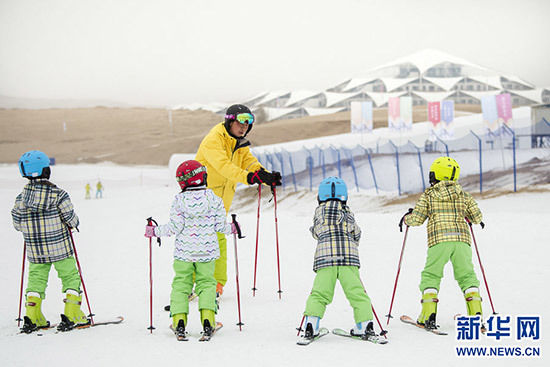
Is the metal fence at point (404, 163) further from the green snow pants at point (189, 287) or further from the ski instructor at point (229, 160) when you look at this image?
the green snow pants at point (189, 287)

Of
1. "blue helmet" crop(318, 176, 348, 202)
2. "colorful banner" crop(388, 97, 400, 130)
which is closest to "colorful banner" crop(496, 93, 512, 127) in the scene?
"colorful banner" crop(388, 97, 400, 130)

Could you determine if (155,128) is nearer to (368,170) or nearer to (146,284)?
(368,170)

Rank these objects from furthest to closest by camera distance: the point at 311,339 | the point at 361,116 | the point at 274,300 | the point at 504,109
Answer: the point at 361,116, the point at 504,109, the point at 274,300, the point at 311,339

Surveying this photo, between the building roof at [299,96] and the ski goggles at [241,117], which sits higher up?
the building roof at [299,96]

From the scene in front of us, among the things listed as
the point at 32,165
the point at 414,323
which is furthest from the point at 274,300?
the point at 32,165

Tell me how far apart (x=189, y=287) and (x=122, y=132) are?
196 feet

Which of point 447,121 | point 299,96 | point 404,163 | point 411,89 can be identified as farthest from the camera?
point 299,96

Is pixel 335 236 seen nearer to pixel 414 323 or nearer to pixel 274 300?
pixel 414 323

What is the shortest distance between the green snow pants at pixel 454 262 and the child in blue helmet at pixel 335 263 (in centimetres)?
53

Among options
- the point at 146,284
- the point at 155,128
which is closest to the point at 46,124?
the point at 155,128

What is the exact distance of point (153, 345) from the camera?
137 inches

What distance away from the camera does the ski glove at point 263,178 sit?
4.43 meters

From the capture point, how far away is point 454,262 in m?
3.80

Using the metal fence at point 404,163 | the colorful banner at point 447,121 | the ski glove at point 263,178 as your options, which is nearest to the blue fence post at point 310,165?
the metal fence at point 404,163
